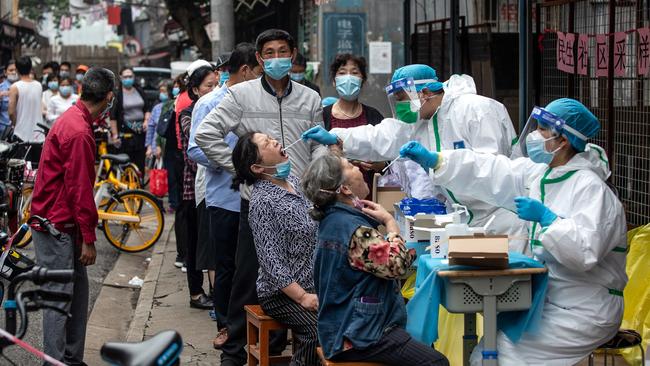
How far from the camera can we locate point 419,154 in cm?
566

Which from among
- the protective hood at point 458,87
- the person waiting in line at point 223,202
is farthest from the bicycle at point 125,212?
the protective hood at point 458,87

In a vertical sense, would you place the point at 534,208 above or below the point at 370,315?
above

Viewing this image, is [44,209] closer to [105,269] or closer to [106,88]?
[106,88]

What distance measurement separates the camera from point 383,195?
→ 783 centimetres

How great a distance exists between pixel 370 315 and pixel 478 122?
1851 mm

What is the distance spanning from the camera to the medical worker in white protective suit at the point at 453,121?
249 inches

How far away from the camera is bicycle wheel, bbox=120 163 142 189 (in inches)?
565

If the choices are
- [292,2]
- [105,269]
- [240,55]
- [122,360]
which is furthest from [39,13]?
[122,360]

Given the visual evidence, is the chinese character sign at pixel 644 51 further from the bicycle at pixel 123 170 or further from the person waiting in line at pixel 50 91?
the person waiting in line at pixel 50 91

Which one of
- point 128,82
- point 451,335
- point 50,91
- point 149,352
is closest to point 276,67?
point 451,335

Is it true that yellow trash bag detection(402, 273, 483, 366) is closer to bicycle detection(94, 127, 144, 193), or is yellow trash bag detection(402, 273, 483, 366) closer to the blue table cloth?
the blue table cloth

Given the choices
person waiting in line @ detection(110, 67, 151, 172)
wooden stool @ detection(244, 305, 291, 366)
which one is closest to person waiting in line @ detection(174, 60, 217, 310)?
wooden stool @ detection(244, 305, 291, 366)

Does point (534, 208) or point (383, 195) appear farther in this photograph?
point (383, 195)

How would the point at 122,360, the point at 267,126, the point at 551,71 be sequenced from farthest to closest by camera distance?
the point at 551,71
the point at 267,126
the point at 122,360
